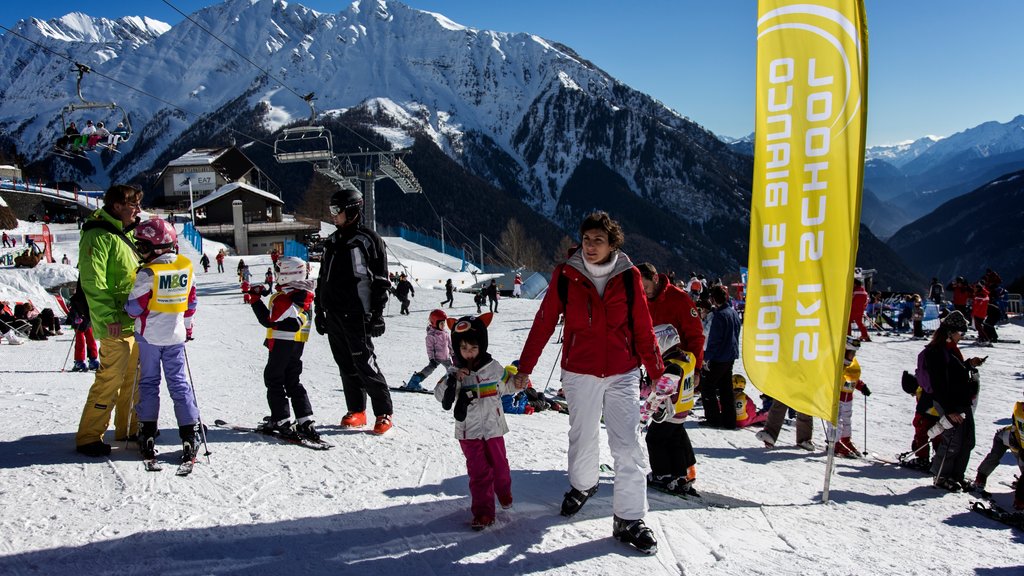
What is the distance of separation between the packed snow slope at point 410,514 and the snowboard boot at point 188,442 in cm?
12

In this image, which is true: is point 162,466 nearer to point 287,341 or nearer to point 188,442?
point 188,442

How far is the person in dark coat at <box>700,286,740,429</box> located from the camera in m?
7.29

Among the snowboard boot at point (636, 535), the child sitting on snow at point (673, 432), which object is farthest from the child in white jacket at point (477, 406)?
the child sitting on snow at point (673, 432)

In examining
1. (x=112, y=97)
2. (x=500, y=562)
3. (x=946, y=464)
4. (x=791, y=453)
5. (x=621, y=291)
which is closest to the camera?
(x=500, y=562)

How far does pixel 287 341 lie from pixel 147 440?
1103 mm

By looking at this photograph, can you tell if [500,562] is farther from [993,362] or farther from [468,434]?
[993,362]

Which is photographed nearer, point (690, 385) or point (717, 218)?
point (690, 385)

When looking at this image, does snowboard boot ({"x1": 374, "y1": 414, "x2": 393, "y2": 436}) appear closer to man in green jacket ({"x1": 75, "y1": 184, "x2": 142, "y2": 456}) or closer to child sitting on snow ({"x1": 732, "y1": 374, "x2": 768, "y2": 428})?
man in green jacket ({"x1": 75, "y1": 184, "x2": 142, "y2": 456})

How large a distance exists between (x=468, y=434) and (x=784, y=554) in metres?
1.79

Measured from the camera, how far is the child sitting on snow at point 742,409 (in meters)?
7.49

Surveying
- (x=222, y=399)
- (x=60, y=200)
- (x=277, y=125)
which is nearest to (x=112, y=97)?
(x=277, y=125)

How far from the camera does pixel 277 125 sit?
480 feet

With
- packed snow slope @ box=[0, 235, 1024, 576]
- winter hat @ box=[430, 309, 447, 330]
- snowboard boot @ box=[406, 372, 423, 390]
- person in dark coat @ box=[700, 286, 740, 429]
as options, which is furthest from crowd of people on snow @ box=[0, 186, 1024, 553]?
snowboard boot @ box=[406, 372, 423, 390]

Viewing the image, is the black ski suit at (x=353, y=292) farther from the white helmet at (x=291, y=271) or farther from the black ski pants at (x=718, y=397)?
the black ski pants at (x=718, y=397)
